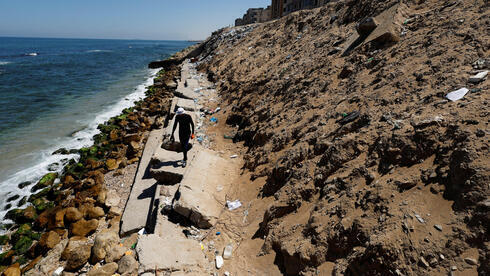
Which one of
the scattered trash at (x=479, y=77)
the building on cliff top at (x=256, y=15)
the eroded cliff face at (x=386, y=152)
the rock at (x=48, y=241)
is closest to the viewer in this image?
the eroded cliff face at (x=386, y=152)

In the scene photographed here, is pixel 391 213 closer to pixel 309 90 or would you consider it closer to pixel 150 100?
pixel 309 90

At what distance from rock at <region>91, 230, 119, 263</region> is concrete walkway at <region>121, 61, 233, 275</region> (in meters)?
0.26

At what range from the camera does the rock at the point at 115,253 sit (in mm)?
4453

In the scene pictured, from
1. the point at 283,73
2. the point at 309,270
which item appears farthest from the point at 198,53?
the point at 309,270

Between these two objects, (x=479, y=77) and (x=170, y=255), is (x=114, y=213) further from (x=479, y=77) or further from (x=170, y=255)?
(x=479, y=77)

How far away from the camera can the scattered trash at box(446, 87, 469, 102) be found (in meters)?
3.56

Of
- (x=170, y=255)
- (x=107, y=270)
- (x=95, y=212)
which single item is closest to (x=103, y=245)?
(x=107, y=270)

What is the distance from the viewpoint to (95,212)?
6133 millimetres

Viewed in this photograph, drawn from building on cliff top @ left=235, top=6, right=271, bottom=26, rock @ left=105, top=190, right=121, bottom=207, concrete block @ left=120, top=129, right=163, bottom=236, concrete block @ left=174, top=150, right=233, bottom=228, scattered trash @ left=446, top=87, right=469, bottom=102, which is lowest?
rock @ left=105, top=190, right=121, bottom=207

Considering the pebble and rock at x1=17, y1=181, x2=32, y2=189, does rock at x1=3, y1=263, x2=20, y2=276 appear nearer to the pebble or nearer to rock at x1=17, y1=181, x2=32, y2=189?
rock at x1=17, y1=181, x2=32, y2=189

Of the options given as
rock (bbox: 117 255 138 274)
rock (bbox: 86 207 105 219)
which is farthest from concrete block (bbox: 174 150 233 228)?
rock (bbox: 86 207 105 219)

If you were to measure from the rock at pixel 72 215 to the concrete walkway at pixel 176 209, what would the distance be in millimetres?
1456

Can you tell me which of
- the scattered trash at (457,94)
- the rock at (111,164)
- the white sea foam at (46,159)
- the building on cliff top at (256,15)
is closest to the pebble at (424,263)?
the scattered trash at (457,94)

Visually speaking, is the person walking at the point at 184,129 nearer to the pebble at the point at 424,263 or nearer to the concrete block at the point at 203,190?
the concrete block at the point at 203,190
